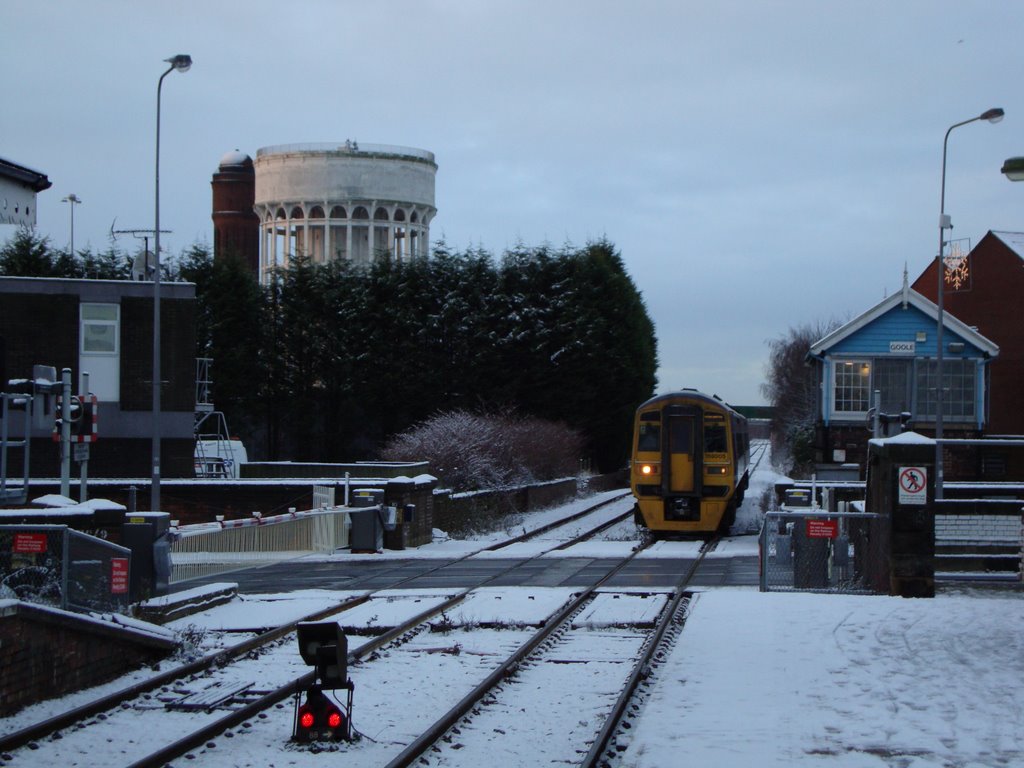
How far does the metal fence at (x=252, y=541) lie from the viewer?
21016mm

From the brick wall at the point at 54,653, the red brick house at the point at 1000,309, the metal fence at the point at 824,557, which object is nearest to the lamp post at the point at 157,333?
the metal fence at the point at 824,557

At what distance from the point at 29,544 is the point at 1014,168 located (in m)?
9.94

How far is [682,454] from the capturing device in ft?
102

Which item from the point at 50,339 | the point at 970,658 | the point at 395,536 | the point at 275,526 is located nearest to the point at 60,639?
the point at 970,658

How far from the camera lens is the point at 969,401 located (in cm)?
4281

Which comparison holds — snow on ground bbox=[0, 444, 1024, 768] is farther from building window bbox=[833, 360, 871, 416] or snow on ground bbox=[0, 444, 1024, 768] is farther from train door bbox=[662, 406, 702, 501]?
building window bbox=[833, 360, 871, 416]

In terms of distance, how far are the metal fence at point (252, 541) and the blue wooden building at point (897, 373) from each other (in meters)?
21.3

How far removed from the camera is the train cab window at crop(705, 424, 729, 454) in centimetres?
3117

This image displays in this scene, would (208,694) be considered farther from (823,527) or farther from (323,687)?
(823,527)


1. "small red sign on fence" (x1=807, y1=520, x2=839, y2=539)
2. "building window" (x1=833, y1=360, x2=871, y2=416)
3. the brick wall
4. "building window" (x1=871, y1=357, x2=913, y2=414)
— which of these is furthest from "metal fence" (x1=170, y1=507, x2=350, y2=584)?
"building window" (x1=871, y1=357, x2=913, y2=414)

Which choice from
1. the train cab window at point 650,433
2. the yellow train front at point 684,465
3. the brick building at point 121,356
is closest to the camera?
the yellow train front at point 684,465

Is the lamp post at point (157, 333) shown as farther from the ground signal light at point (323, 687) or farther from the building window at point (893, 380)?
the building window at point (893, 380)

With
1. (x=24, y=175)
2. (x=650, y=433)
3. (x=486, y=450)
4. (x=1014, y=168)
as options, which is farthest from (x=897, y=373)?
(x=24, y=175)

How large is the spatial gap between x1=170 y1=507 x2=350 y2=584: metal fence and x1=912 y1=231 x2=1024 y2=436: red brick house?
36458mm
